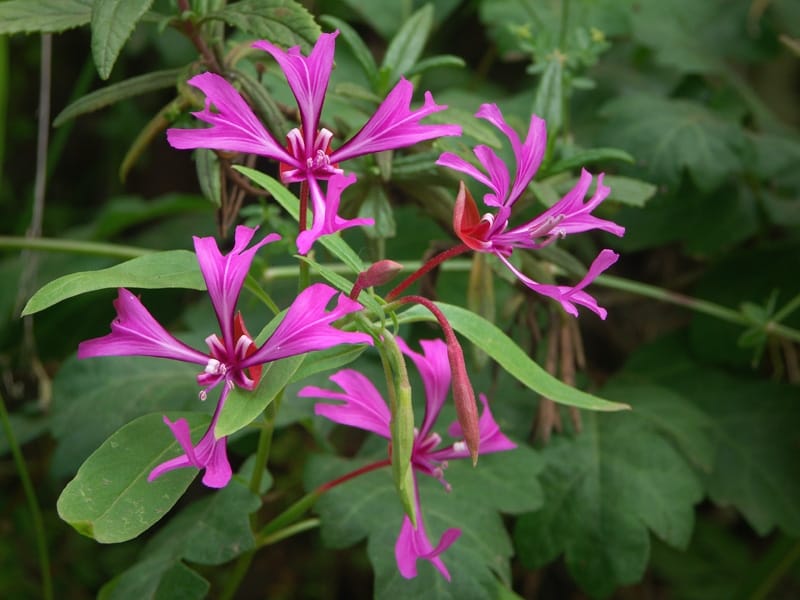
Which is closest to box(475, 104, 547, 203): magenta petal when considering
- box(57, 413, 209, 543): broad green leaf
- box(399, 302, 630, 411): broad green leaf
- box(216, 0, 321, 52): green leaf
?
box(399, 302, 630, 411): broad green leaf

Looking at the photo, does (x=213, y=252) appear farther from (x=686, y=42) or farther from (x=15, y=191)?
(x=15, y=191)

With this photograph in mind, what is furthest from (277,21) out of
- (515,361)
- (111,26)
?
(515,361)

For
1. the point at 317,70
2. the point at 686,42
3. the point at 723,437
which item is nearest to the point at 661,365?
the point at 723,437

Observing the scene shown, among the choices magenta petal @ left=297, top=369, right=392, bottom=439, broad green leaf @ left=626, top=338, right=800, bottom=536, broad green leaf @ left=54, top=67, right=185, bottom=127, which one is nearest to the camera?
magenta petal @ left=297, top=369, right=392, bottom=439

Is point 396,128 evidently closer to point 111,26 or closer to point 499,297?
point 111,26

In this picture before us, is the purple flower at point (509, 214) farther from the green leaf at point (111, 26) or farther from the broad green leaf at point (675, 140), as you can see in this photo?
the broad green leaf at point (675, 140)

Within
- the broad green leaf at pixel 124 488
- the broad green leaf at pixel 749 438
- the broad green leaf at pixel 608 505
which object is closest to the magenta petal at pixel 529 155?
the broad green leaf at pixel 124 488

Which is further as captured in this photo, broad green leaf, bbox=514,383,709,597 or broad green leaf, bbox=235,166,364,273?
broad green leaf, bbox=514,383,709,597

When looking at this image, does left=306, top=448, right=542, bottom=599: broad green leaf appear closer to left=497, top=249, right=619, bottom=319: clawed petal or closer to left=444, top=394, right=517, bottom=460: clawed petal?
left=444, top=394, right=517, bottom=460: clawed petal

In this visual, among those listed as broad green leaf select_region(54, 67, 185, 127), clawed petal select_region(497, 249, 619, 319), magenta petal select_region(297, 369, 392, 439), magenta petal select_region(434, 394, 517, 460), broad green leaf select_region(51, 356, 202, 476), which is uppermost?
clawed petal select_region(497, 249, 619, 319)
